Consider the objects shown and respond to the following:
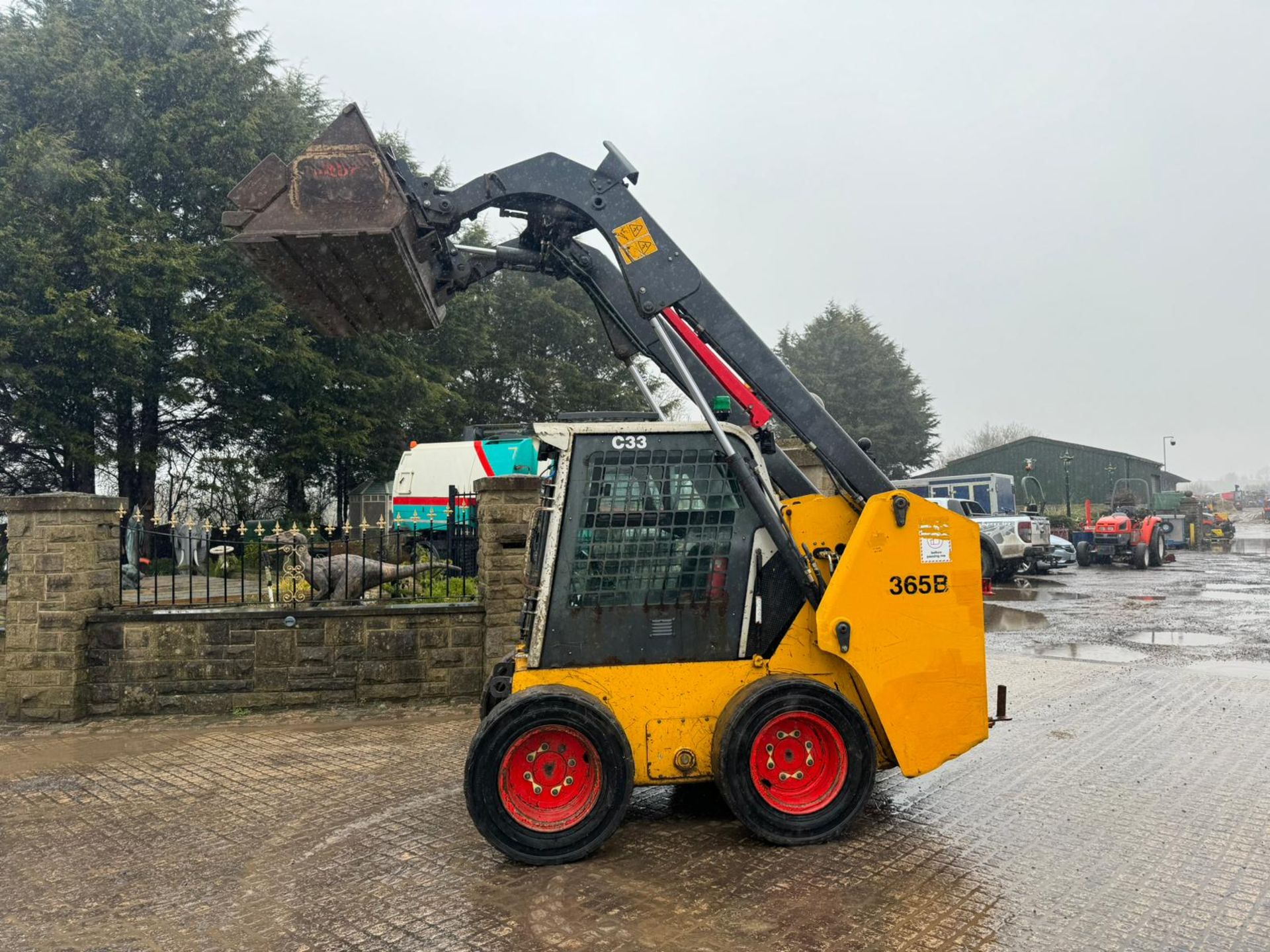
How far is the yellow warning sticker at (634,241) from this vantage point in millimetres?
5090

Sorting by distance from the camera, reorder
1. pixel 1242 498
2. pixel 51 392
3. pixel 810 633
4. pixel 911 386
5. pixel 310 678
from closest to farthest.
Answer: pixel 810 633 → pixel 310 678 → pixel 51 392 → pixel 911 386 → pixel 1242 498

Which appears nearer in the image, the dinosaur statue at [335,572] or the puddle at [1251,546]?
the dinosaur statue at [335,572]

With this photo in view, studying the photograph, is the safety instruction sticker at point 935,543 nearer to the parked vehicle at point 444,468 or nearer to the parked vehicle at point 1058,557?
the parked vehicle at point 444,468

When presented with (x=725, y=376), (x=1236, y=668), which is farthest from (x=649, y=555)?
(x=1236, y=668)

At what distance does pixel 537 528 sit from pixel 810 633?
1.76 meters

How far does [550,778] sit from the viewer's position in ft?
15.6

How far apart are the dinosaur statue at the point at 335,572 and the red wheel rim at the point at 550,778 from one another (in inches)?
180

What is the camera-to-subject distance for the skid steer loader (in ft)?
15.4

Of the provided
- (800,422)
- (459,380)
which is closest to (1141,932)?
(800,422)

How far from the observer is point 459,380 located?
2900cm

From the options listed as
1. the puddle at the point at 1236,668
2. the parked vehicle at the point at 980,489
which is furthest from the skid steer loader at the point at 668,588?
the parked vehicle at the point at 980,489

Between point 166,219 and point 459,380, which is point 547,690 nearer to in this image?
point 166,219

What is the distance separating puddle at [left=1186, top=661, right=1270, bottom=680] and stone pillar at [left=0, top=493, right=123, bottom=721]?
36.2ft

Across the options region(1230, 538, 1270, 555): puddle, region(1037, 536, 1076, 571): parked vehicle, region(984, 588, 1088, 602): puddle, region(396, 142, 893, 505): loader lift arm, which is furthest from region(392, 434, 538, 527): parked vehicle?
region(1230, 538, 1270, 555): puddle
